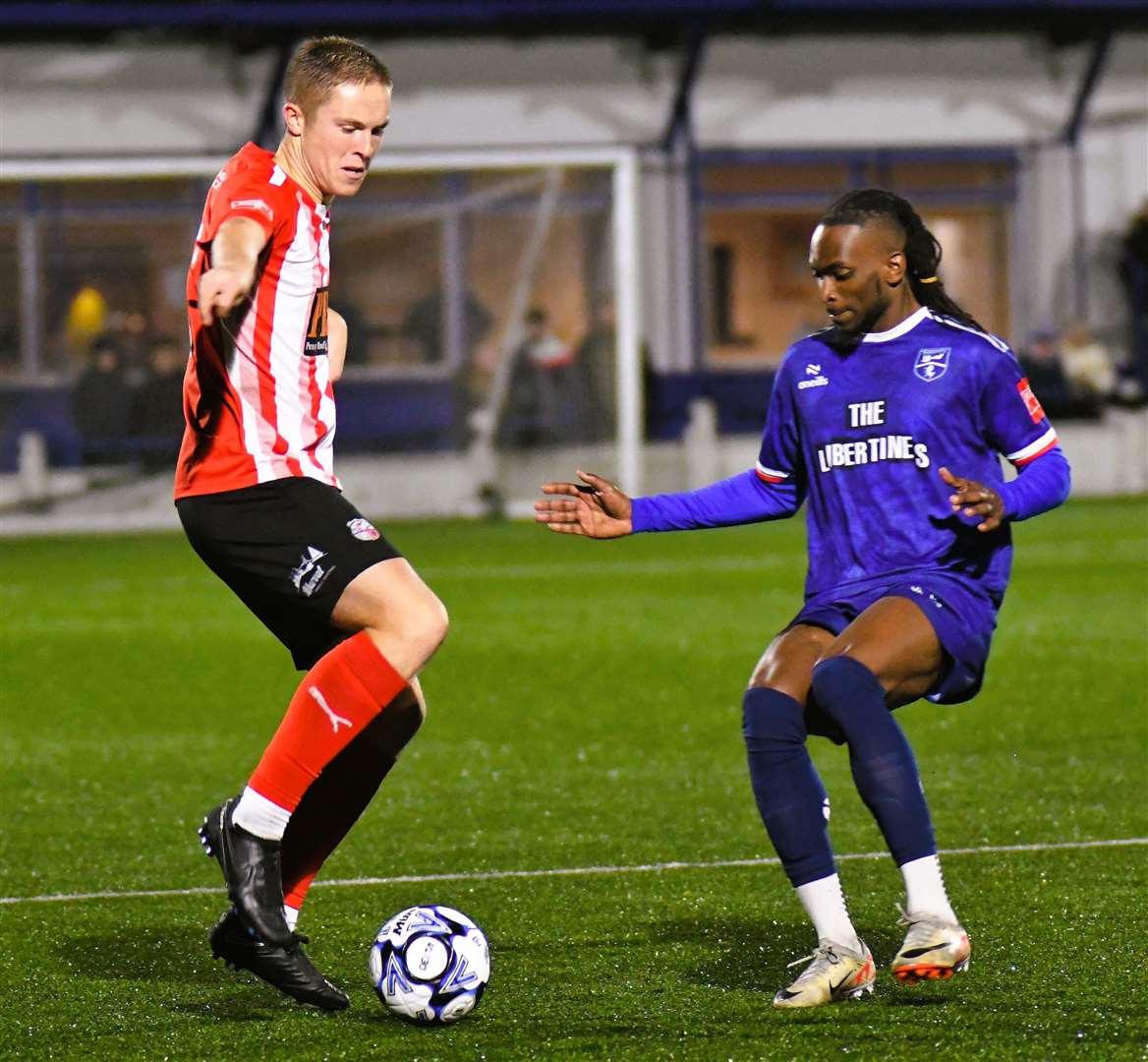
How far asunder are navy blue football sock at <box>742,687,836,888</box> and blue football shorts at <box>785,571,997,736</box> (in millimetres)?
272

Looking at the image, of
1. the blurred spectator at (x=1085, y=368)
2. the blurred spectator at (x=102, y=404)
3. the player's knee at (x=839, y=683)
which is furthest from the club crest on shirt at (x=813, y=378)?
the blurred spectator at (x=1085, y=368)

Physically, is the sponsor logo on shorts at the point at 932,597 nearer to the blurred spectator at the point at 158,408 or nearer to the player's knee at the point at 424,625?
the player's knee at the point at 424,625

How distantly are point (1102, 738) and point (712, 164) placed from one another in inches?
729

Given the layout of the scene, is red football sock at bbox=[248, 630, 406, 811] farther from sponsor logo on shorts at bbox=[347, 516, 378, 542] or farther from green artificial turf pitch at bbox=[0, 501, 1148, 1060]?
green artificial turf pitch at bbox=[0, 501, 1148, 1060]

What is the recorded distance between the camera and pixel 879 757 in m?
3.95

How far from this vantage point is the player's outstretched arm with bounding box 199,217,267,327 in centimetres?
393

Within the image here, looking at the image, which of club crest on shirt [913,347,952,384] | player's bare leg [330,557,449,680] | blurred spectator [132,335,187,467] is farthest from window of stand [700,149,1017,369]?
player's bare leg [330,557,449,680]

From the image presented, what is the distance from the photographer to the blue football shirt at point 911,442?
14.0 feet

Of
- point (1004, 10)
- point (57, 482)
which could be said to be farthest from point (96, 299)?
point (1004, 10)

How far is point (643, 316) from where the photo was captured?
24375mm

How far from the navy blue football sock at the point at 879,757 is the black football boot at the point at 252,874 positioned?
1.09 meters

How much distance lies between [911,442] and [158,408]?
13970 millimetres

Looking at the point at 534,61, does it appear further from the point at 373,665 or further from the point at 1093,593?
the point at 373,665

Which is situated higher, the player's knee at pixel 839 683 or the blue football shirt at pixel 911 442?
the blue football shirt at pixel 911 442
